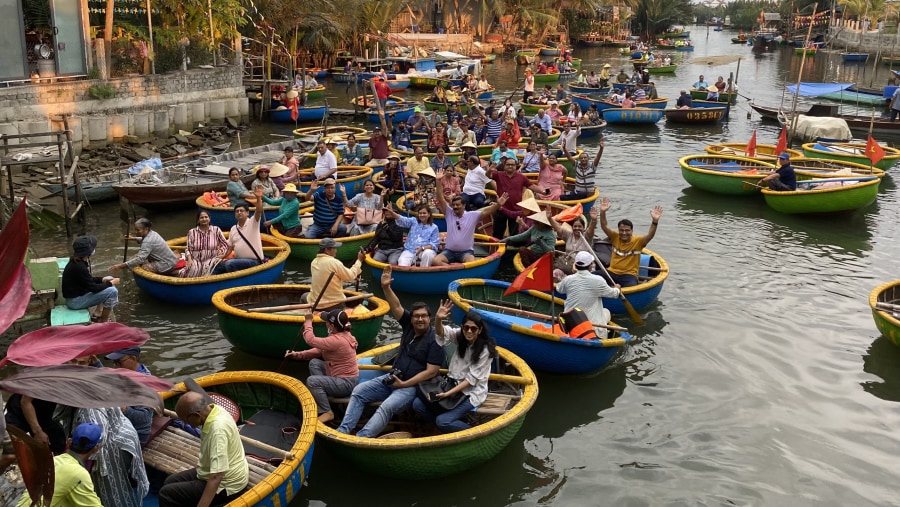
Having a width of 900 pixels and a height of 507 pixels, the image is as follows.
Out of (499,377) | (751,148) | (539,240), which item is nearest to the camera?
(499,377)

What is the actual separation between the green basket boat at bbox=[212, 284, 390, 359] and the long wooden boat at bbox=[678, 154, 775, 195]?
1175cm

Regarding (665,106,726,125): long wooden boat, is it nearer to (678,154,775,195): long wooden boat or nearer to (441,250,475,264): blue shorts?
(678,154,775,195): long wooden boat

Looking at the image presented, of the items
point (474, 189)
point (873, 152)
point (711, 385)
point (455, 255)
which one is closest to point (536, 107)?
point (873, 152)

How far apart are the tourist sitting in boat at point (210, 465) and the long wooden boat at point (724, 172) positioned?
51.7ft

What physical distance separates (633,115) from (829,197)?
529 inches

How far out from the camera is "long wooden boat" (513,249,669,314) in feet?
37.3

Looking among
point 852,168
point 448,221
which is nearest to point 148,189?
point 448,221

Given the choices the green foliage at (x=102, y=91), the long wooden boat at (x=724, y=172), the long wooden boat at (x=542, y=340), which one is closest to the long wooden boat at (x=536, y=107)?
the long wooden boat at (x=724, y=172)

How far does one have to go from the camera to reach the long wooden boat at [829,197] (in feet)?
55.5

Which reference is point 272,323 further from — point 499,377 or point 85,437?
point 85,437

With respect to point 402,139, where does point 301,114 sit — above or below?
below

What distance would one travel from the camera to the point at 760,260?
590 inches

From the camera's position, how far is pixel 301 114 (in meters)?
30.9

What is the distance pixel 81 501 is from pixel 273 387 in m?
2.76
